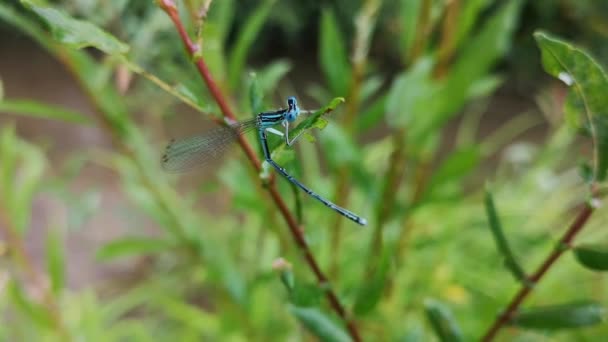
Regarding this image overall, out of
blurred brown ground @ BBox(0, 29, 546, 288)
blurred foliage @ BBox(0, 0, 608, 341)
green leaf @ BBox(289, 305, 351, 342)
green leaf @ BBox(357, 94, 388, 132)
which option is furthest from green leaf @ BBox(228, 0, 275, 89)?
blurred brown ground @ BBox(0, 29, 546, 288)

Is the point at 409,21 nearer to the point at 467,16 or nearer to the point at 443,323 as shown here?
the point at 467,16

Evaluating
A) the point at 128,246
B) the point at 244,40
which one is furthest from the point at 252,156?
the point at 128,246

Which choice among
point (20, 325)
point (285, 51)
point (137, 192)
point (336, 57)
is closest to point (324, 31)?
point (336, 57)

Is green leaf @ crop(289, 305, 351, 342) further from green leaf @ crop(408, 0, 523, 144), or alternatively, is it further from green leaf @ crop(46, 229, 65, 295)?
green leaf @ crop(46, 229, 65, 295)

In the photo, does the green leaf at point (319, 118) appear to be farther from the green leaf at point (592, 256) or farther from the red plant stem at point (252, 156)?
the green leaf at point (592, 256)

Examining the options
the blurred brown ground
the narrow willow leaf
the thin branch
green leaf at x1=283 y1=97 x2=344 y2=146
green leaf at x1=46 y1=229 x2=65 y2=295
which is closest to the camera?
green leaf at x1=283 y1=97 x2=344 y2=146

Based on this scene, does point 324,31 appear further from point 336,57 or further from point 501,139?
point 501,139
